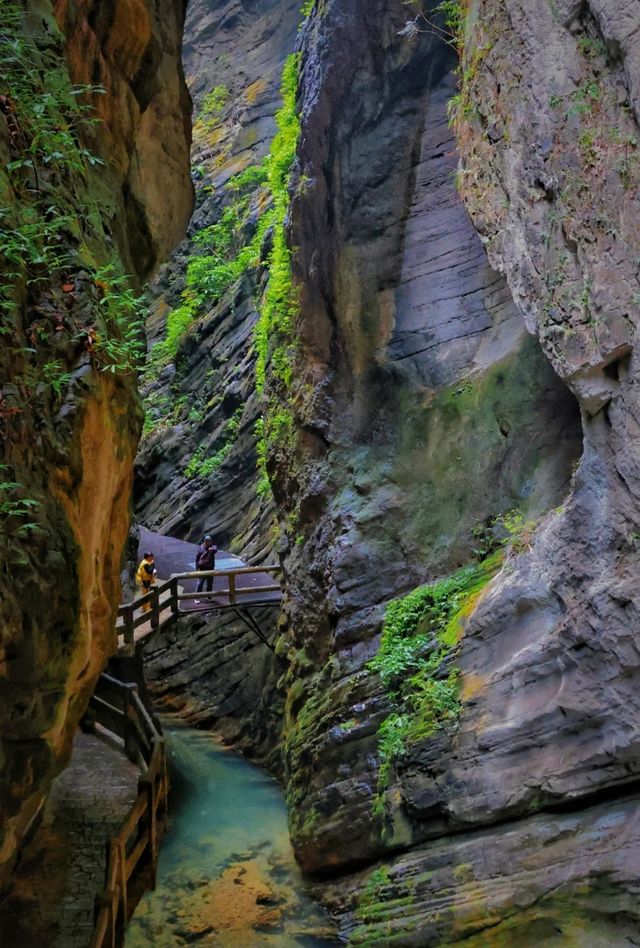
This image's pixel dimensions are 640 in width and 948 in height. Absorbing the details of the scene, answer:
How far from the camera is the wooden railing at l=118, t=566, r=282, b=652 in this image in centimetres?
1339

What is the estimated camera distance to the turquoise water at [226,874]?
33.1 feet

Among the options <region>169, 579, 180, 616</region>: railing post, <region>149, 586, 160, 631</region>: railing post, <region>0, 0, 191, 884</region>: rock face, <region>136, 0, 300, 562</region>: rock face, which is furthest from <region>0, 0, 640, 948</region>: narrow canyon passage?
<region>136, 0, 300, 562</region>: rock face

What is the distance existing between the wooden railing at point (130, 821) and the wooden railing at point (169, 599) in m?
1.29

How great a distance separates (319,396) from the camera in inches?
523

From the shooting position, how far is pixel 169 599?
1533cm

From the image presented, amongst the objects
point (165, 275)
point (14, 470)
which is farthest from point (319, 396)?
point (165, 275)

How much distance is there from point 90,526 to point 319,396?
6508 millimetres

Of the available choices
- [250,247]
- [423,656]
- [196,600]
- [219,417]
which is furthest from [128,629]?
[250,247]

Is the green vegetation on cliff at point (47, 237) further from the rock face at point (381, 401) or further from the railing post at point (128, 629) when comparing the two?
the railing post at point (128, 629)

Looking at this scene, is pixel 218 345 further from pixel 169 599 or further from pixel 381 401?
pixel 381 401

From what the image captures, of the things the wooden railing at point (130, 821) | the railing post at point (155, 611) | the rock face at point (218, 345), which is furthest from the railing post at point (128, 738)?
the rock face at point (218, 345)

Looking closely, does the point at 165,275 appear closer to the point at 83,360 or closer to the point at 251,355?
the point at 251,355

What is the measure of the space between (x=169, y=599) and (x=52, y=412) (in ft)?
30.4

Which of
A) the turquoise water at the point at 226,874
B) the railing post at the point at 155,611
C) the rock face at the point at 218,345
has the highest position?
the rock face at the point at 218,345
